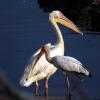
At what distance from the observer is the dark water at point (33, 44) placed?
898 cm

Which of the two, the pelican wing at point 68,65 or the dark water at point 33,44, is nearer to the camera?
the pelican wing at point 68,65

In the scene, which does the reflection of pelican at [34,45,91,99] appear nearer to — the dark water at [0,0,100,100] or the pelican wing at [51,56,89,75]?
the pelican wing at [51,56,89,75]

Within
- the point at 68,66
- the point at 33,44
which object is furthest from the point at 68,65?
the point at 33,44

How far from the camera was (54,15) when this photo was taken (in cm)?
791

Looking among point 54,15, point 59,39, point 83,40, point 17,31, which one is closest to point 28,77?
point 59,39

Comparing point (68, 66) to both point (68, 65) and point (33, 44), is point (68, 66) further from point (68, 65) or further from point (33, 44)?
point (33, 44)

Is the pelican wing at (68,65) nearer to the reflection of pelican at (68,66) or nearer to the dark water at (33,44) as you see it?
the reflection of pelican at (68,66)

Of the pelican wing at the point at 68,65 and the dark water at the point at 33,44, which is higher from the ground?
the pelican wing at the point at 68,65

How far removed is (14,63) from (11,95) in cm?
1036

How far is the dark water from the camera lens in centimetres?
898

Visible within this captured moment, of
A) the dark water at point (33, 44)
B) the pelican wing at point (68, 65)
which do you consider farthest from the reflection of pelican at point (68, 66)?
the dark water at point (33, 44)

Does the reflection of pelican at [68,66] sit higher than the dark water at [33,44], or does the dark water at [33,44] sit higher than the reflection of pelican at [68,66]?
the reflection of pelican at [68,66]

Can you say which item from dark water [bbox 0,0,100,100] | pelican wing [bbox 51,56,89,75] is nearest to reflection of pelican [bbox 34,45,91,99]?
pelican wing [bbox 51,56,89,75]

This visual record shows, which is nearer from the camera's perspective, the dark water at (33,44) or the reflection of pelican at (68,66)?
the reflection of pelican at (68,66)
